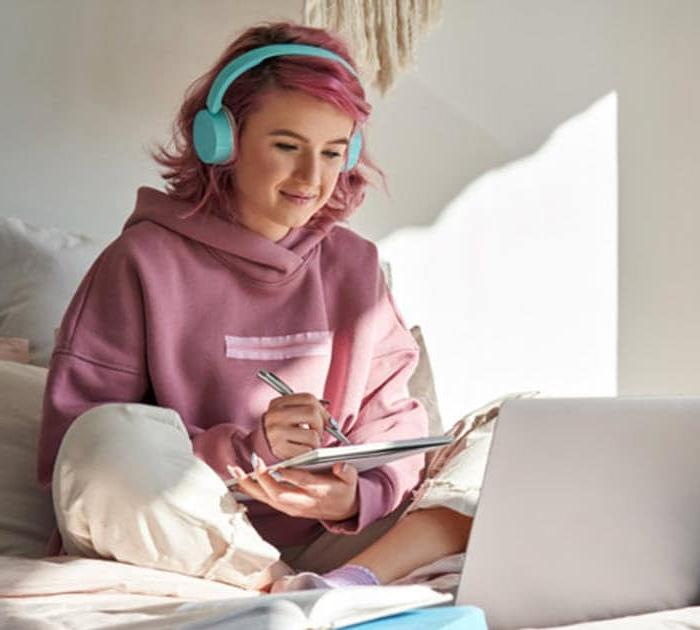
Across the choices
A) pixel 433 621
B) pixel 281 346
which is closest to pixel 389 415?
pixel 281 346

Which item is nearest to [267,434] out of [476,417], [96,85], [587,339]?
[476,417]

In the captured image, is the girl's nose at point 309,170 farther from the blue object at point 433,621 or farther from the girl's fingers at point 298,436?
the blue object at point 433,621

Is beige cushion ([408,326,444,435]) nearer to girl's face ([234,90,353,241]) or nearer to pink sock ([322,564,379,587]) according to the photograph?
girl's face ([234,90,353,241])

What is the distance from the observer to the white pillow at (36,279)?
8.21 feet

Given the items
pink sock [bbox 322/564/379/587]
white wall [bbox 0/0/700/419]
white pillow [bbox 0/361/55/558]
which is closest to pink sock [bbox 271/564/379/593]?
pink sock [bbox 322/564/379/587]

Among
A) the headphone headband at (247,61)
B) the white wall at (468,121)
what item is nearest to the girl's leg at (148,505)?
the headphone headband at (247,61)

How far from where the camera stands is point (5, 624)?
1512 mm

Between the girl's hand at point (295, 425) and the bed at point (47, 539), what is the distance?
0.20m

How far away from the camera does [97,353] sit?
7.08 feet

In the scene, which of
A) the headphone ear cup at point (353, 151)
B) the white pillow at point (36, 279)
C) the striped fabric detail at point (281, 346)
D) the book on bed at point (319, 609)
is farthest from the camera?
the white pillow at point (36, 279)

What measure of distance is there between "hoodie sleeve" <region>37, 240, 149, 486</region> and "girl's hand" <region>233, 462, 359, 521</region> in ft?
0.79

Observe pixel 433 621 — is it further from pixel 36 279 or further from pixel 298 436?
pixel 36 279

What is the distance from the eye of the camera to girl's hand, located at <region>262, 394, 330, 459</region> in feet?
6.57

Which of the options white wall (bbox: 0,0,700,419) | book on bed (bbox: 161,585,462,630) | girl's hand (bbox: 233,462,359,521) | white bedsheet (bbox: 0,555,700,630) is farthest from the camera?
white wall (bbox: 0,0,700,419)
